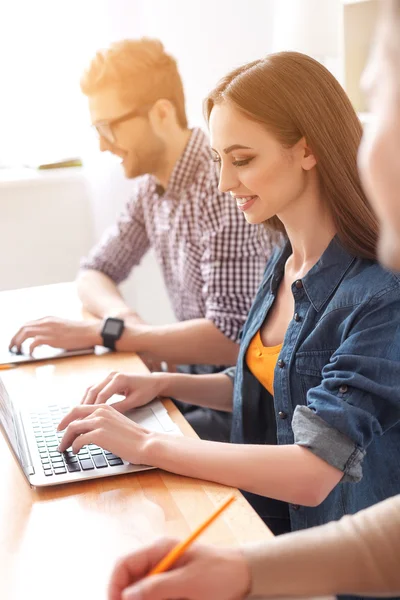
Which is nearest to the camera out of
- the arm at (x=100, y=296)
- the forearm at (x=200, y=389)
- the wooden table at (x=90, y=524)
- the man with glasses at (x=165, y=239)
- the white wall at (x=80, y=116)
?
the wooden table at (x=90, y=524)

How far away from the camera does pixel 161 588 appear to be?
770 millimetres

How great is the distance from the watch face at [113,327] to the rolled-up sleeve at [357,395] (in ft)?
2.25

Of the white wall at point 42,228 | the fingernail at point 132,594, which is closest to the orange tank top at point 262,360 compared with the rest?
the fingernail at point 132,594

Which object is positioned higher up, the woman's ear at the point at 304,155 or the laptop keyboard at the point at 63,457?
the woman's ear at the point at 304,155

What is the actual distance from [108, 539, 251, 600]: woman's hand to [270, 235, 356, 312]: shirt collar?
56cm

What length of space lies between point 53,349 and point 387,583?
111cm

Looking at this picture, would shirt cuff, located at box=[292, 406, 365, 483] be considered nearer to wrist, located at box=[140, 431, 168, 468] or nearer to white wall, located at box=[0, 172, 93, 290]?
wrist, located at box=[140, 431, 168, 468]

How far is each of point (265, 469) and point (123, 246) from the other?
4.21 ft

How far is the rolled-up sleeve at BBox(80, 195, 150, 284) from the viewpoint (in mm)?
2271

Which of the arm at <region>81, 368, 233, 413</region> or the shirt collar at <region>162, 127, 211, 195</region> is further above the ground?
the shirt collar at <region>162, 127, 211, 195</region>

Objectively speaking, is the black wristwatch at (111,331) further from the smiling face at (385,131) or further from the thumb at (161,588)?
the smiling face at (385,131)

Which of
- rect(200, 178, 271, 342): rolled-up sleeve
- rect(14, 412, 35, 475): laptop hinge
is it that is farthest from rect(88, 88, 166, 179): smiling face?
rect(14, 412, 35, 475): laptop hinge

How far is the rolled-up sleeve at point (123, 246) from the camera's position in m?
2.27

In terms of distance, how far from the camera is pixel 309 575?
2.59ft
